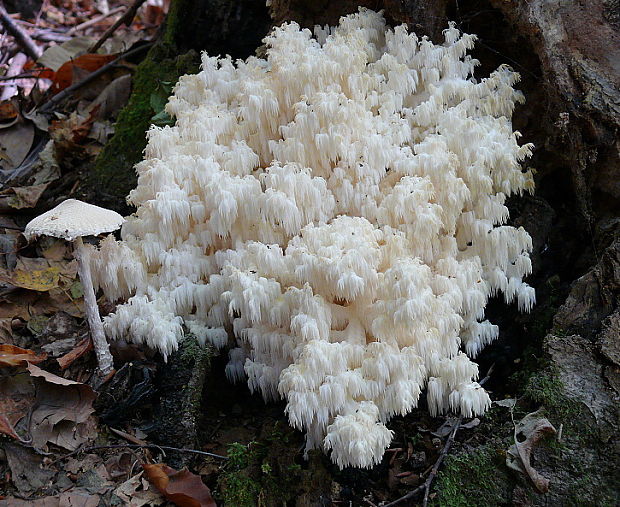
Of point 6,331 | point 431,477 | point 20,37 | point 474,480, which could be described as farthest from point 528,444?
point 20,37

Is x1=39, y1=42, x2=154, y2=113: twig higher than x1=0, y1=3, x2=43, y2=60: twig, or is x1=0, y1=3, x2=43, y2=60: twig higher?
x1=39, y1=42, x2=154, y2=113: twig

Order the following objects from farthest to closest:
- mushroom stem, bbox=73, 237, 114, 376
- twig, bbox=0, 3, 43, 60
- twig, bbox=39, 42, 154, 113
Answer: twig, bbox=0, 3, 43, 60
twig, bbox=39, 42, 154, 113
mushroom stem, bbox=73, 237, 114, 376

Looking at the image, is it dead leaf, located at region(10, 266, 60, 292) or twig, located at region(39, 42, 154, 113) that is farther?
twig, located at region(39, 42, 154, 113)

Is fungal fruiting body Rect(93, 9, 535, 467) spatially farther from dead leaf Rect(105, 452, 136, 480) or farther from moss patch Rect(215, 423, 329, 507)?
dead leaf Rect(105, 452, 136, 480)

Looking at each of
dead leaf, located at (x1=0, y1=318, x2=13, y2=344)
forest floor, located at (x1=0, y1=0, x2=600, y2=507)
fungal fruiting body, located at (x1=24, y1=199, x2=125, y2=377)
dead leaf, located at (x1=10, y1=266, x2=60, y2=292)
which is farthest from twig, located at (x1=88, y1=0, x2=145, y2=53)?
fungal fruiting body, located at (x1=24, y1=199, x2=125, y2=377)

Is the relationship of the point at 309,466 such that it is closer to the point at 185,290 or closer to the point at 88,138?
the point at 185,290

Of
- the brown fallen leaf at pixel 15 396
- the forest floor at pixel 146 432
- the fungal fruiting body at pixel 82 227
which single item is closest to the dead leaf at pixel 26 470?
the forest floor at pixel 146 432
